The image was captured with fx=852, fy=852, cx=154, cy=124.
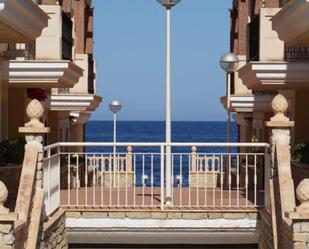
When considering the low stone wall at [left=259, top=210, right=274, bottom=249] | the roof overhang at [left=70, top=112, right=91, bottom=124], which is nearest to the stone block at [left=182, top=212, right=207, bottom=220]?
the low stone wall at [left=259, top=210, right=274, bottom=249]

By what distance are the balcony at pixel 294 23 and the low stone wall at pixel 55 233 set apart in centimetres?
499

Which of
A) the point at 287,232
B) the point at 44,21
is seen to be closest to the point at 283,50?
the point at 44,21

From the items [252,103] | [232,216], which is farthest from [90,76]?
[232,216]

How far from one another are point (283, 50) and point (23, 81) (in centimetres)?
564

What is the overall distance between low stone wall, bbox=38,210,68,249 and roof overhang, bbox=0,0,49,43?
3.16 m

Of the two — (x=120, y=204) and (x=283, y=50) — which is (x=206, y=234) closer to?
(x=120, y=204)

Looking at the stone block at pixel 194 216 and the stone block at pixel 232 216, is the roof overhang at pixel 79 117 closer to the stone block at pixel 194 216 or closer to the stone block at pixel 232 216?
the stone block at pixel 194 216

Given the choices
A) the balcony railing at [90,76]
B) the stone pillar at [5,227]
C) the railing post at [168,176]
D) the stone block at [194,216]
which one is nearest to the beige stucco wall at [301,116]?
the railing post at [168,176]

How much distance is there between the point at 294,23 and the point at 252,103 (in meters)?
9.64

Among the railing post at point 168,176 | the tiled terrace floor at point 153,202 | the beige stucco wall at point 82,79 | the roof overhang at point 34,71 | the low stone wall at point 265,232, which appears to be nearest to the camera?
the low stone wall at point 265,232

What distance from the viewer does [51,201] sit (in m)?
13.4

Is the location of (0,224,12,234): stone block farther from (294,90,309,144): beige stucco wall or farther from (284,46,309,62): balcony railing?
(294,90,309,144): beige stucco wall

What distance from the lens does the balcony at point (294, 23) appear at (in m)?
13.6

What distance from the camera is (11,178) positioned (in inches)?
597
